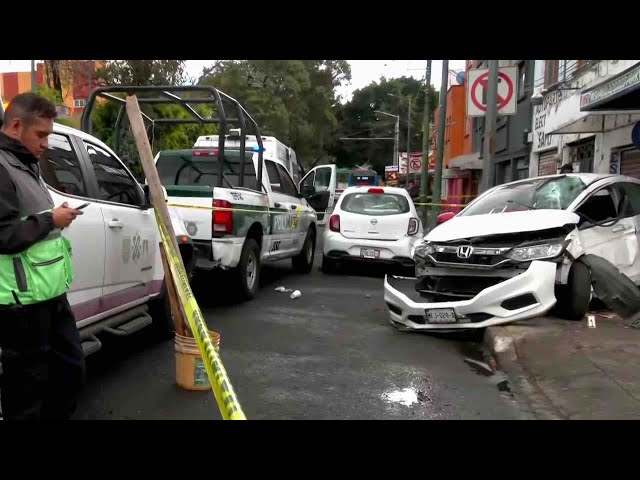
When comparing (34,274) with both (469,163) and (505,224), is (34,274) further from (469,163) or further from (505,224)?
(469,163)

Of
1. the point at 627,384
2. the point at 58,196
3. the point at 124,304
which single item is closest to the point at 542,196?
the point at 627,384

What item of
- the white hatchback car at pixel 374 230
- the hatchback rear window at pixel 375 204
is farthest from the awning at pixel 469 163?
the white hatchback car at pixel 374 230

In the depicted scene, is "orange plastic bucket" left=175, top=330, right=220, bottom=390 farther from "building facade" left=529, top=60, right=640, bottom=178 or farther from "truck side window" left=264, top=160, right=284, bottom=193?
"building facade" left=529, top=60, right=640, bottom=178

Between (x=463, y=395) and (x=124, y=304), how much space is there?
2742mm

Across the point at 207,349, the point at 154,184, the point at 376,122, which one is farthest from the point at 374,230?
the point at 376,122

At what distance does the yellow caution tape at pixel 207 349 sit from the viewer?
7.68 ft

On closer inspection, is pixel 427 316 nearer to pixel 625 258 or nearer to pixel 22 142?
pixel 625 258

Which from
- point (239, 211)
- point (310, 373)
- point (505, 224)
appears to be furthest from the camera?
point (239, 211)

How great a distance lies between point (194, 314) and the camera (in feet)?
11.2

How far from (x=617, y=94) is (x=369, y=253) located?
423 cm

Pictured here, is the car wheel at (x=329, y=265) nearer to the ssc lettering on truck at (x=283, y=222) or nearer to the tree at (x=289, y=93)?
the ssc lettering on truck at (x=283, y=222)

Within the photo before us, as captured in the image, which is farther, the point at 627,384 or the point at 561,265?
the point at 561,265

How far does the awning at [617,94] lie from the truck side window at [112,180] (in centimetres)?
609

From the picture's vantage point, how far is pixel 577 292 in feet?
19.8
